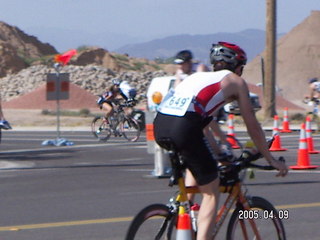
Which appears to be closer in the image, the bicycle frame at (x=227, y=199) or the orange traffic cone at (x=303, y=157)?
the bicycle frame at (x=227, y=199)

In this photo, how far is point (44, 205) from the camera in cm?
1195

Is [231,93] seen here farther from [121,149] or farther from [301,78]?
[301,78]

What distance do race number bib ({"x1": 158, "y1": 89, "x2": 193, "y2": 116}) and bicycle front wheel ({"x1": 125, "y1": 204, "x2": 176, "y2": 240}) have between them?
69cm

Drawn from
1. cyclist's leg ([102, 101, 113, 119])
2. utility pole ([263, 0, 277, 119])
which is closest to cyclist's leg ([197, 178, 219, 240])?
cyclist's leg ([102, 101, 113, 119])

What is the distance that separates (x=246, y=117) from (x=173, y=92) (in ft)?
1.87

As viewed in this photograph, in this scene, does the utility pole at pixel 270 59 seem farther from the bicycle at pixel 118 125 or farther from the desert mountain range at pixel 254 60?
the desert mountain range at pixel 254 60

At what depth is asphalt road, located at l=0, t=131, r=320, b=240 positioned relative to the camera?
32.8 feet

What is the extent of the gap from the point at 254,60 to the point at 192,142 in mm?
84603

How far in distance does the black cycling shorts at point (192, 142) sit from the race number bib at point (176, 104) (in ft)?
0.12

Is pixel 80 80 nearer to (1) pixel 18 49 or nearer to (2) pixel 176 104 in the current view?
(1) pixel 18 49

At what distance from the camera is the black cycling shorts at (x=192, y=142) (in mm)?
6594

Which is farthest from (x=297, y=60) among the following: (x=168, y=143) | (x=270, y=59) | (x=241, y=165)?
(x=168, y=143)

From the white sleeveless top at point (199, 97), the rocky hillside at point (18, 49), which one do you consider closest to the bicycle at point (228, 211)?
the white sleeveless top at point (199, 97)
